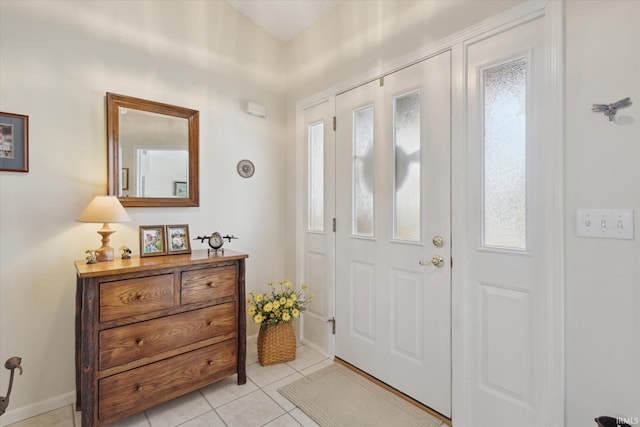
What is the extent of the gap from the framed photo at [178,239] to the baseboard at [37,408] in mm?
1097

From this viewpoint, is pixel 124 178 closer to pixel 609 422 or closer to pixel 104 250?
pixel 104 250

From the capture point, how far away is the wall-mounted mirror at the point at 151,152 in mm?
Result: 2152

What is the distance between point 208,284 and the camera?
2.07 metres

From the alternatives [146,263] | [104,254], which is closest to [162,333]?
[146,263]

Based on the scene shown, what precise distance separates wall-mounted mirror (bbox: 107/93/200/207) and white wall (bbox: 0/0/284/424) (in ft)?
0.22

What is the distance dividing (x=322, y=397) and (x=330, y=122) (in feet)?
6.73

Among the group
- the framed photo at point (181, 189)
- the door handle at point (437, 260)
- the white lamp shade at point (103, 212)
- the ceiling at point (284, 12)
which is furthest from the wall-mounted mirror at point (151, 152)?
the door handle at point (437, 260)

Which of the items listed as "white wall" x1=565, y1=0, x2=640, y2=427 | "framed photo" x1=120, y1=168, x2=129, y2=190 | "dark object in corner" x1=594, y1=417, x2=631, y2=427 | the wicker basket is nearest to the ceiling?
"framed photo" x1=120, y1=168, x2=129, y2=190

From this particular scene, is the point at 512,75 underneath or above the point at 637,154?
above

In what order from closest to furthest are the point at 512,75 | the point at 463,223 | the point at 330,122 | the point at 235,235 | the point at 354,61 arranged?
the point at 512,75
the point at 463,223
the point at 354,61
the point at 330,122
the point at 235,235

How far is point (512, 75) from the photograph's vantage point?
1570 millimetres

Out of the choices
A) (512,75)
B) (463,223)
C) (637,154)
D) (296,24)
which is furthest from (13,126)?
(637,154)

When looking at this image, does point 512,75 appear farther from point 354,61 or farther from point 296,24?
point 296,24

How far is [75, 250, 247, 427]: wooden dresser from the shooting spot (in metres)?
1.65
